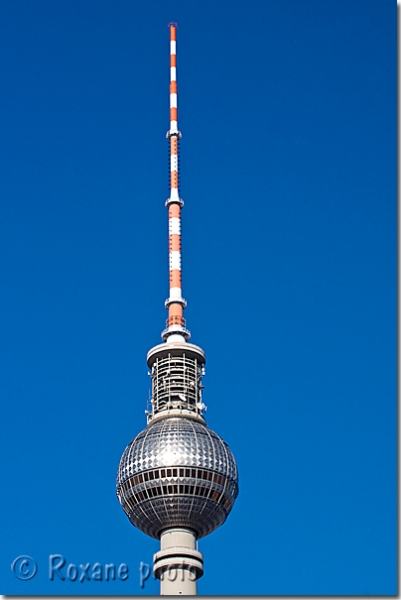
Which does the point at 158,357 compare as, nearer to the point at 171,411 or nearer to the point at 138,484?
the point at 171,411

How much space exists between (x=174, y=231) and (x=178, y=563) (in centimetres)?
4182

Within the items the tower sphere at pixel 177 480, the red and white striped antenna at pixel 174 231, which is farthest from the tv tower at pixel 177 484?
the red and white striped antenna at pixel 174 231

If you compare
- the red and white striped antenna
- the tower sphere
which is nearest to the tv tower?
A: the tower sphere

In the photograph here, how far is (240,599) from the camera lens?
76375 mm

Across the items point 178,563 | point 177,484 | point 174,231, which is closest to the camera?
point 177,484

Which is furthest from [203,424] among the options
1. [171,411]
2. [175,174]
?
[175,174]

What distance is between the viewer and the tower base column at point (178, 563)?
5310 inches

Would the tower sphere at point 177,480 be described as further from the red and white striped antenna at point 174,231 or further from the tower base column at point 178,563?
the red and white striped antenna at point 174,231

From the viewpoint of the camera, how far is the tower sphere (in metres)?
135

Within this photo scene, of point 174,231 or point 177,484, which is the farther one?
point 174,231

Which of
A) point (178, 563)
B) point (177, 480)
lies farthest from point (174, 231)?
point (178, 563)

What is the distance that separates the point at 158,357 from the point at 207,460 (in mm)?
15857

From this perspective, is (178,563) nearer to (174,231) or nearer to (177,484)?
(177,484)

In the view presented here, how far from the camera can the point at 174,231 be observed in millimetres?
155625
